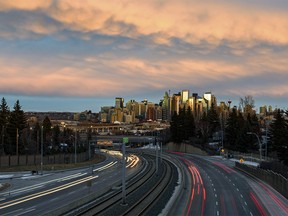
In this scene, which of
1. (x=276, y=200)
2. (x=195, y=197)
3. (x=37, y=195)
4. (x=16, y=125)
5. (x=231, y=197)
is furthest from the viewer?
(x=16, y=125)

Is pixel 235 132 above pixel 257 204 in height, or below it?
above

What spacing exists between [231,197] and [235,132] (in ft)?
307

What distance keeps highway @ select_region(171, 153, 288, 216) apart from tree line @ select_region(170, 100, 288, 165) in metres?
22.6

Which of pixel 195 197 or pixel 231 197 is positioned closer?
pixel 195 197

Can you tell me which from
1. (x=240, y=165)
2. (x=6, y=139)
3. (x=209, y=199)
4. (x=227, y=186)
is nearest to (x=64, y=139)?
(x=6, y=139)

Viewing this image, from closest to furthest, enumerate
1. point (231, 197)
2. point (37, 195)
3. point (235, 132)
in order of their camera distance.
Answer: point (37, 195) < point (231, 197) < point (235, 132)

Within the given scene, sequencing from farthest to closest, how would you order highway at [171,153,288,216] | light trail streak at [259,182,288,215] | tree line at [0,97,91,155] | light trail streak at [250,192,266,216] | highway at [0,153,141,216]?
tree line at [0,97,91,155] < light trail streak at [259,182,288,215] < highway at [171,153,288,216] < light trail streak at [250,192,266,216] < highway at [0,153,141,216]

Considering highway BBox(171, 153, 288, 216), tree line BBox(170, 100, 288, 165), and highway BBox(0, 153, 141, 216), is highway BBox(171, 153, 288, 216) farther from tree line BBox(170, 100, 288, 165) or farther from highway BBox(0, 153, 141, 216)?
tree line BBox(170, 100, 288, 165)

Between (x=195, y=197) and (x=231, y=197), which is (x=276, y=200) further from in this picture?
(x=195, y=197)

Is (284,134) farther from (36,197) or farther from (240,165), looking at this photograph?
(36,197)

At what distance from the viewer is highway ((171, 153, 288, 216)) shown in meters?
44.9

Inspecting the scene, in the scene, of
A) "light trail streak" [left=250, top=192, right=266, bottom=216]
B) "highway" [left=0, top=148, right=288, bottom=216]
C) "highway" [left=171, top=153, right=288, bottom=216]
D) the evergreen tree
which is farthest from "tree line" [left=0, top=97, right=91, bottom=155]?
"light trail streak" [left=250, top=192, right=266, bottom=216]

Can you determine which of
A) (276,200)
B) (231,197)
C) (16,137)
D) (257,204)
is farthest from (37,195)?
(16,137)

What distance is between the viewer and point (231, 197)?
55531mm
